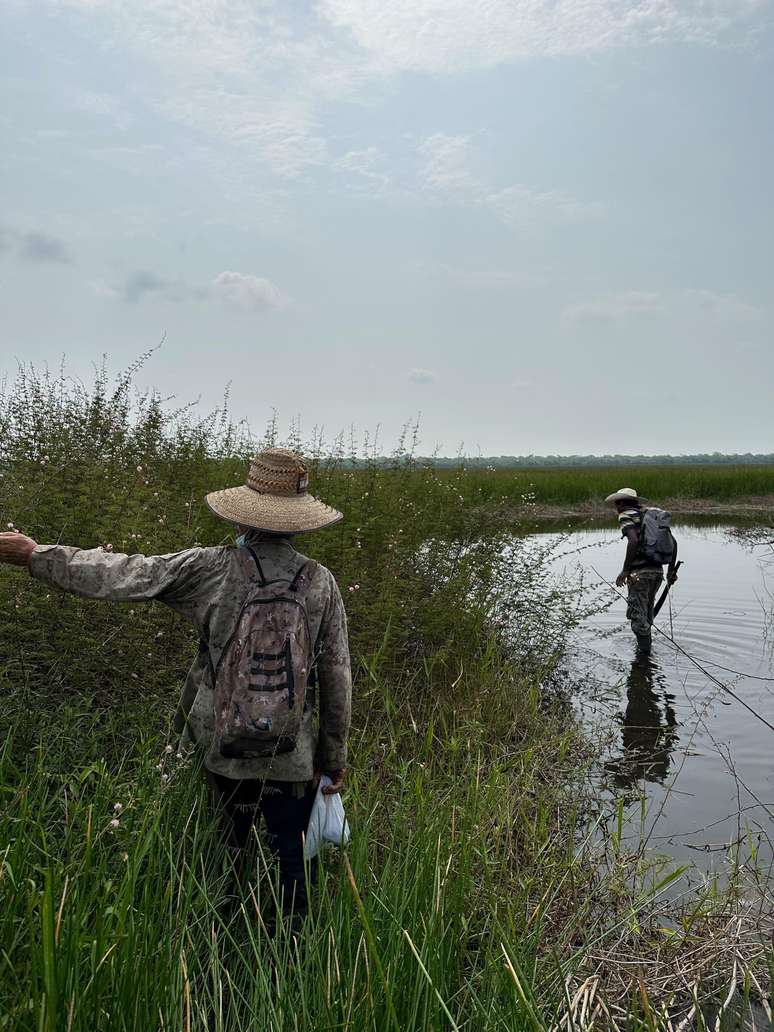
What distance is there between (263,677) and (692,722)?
6.07 metres

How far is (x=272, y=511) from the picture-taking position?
3.18 meters

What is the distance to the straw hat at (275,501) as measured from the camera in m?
3.13

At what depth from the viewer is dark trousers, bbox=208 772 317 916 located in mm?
3213

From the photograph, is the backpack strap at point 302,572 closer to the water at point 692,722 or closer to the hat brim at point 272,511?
the hat brim at point 272,511

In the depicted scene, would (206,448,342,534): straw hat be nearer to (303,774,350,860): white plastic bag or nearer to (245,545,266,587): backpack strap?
(245,545,266,587): backpack strap

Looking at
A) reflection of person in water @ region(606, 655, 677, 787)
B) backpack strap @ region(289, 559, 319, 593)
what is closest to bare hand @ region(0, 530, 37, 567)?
backpack strap @ region(289, 559, 319, 593)

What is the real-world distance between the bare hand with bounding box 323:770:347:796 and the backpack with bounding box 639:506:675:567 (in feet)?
25.2

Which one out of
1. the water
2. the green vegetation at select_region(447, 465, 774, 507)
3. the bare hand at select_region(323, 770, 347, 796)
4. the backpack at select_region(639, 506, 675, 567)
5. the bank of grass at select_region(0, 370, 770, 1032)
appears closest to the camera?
the bank of grass at select_region(0, 370, 770, 1032)

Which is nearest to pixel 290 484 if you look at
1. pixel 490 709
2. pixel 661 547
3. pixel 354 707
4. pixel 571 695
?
pixel 354 707

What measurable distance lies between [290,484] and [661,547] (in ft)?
26.0

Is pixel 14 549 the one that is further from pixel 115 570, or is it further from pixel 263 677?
pixel 263 677

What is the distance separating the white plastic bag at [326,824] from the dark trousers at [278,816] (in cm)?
5

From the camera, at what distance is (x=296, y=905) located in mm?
3254

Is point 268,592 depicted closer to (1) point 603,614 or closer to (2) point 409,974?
(2) point 409,974
